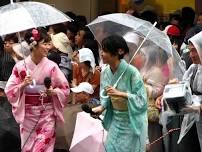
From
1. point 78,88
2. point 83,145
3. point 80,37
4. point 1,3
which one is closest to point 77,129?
point 83,145

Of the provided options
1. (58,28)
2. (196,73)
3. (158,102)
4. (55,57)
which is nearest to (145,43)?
(196,73)

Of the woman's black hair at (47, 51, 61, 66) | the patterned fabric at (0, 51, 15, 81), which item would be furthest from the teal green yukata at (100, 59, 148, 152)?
the woman's black hair at (47, 51, 61, 66)

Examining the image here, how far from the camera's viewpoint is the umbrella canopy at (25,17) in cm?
598

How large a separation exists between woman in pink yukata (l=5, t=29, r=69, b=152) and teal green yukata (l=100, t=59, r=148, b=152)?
2.78ft

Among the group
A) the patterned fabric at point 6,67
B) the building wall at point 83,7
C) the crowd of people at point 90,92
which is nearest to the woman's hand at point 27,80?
the crowd of people at point 90,92

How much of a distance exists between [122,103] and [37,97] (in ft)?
4.04

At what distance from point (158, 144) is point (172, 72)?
1246 millimetres

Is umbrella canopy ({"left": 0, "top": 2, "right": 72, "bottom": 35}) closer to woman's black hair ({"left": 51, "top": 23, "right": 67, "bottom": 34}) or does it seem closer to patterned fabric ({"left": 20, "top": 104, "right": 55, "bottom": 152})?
patterned fabric ({"left": 20, "top": 104, "right": 55, "bottom": 152})

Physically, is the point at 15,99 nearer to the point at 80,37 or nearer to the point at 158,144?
the point at 158,144

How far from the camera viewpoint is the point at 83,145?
21.7 feet

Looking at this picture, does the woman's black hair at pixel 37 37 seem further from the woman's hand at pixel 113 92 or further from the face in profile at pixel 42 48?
the woman's hand at pixel 113 92

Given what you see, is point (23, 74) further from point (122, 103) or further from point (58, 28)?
point (58, 28)

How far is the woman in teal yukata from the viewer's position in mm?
5458

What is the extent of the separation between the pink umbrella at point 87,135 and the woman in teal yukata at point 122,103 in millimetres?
700
